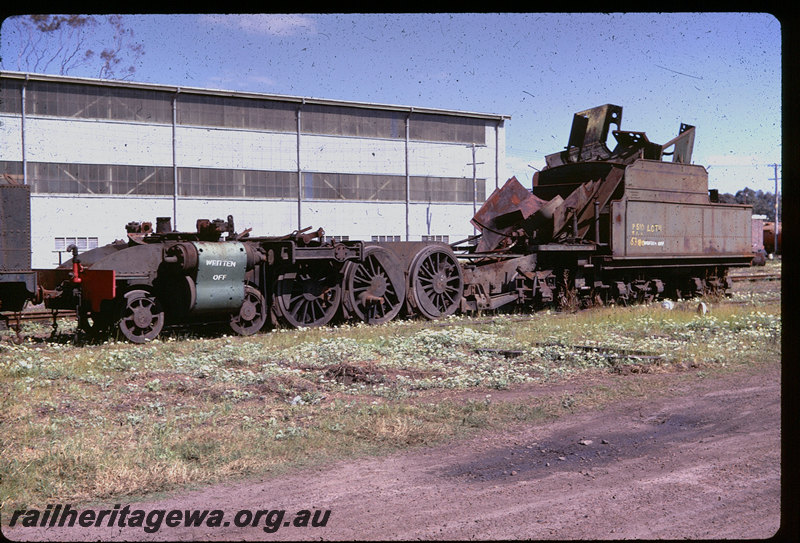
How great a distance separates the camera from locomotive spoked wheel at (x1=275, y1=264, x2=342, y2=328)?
13891 millimetres

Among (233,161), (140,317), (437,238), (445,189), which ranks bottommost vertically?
(140,317)

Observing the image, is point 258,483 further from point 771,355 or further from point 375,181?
point 375,181

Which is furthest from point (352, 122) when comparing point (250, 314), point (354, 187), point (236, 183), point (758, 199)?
point (758, 199)

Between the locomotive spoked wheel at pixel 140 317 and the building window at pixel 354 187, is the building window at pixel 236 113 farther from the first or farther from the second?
the locomotive spoked wheel at pixel 140 317

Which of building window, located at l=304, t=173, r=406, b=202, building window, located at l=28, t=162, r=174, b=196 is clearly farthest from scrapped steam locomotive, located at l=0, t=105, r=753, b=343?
building window, located at l=304, t=173, r=406, b=202

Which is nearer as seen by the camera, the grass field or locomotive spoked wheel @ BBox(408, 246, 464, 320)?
the grass field

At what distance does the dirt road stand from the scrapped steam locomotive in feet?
24.9

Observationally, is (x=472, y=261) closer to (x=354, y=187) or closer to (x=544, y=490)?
(x=544, y=490)

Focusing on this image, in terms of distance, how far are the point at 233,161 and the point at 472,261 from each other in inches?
858

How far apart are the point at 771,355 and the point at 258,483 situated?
8.50 metres

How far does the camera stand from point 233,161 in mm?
35844

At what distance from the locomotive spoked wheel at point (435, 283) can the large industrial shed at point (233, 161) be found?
19.6 metres

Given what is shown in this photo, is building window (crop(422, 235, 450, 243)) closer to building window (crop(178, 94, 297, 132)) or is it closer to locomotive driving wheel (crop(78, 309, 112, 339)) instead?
building window (crop(178, 94, 297, 132))

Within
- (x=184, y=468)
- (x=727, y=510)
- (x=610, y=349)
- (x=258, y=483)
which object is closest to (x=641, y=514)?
(x=727, y=510)
